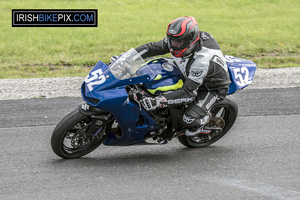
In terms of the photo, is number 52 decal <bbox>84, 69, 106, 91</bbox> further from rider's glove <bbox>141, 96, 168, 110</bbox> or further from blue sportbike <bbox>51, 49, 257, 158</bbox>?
rider's glove <bbox>141, 96, 168, 110</bbox>

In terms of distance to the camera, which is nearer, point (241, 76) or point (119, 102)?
point (119, 102)

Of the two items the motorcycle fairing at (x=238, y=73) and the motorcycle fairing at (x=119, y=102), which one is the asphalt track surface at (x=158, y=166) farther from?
the motorcycle fairing at (x=238, y=73)

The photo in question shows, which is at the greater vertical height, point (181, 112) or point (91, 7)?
point (91, 7)

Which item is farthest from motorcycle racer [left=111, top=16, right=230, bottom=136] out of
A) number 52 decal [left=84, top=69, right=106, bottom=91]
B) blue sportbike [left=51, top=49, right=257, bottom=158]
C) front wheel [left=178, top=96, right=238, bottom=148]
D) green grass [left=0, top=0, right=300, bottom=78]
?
green grass [left=0, top=0, right=300, bottom=78]

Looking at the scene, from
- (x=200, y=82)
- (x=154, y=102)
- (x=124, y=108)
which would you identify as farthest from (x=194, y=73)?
(x=124, y=108)

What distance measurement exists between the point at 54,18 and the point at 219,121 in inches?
369

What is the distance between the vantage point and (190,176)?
222 inches

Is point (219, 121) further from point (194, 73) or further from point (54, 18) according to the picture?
point (54, 18)

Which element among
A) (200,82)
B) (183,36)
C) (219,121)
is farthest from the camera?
(219,121)

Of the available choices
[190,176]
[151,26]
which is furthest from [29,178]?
[151,26]

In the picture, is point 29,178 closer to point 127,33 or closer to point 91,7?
point 127,33

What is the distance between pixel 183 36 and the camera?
5383mm

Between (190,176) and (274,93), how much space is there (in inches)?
140

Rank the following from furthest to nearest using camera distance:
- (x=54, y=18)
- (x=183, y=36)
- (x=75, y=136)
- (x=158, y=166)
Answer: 1. (x=54, y=18)
2. (x=158, y=166)
3. (x=75, y=136)
4. (x=183, y=36)
